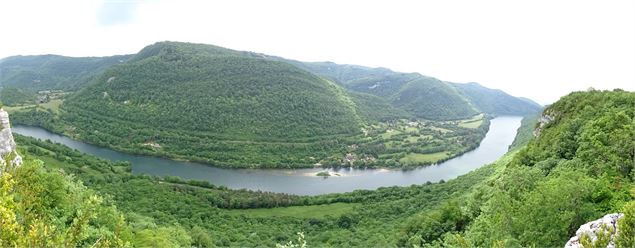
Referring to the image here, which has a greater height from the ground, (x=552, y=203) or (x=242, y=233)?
(x=552, y=203)

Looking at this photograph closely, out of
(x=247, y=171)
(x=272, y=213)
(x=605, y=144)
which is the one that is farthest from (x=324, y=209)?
(x=605, y=144)

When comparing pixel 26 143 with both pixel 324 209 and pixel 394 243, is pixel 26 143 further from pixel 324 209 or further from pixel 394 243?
pixel 394 243

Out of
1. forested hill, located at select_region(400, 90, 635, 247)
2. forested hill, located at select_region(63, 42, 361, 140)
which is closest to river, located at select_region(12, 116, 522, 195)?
forested hill, located at select_region(63, 42, 361, 140)

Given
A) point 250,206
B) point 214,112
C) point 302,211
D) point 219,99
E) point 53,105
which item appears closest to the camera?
point 302,211

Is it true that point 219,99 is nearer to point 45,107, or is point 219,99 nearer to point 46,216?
point 45,107

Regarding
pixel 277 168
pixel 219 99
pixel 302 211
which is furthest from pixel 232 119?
pixel 302 211

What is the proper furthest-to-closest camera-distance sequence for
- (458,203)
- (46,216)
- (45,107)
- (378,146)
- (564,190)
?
(45,107) → (378,146) → (458,203) → (564,190) → (46,216)

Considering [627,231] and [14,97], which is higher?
[627,231]
